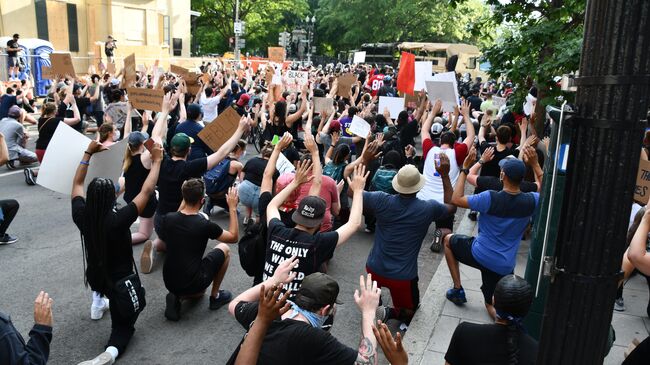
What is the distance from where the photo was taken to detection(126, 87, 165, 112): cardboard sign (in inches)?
353

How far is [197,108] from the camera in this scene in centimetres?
897

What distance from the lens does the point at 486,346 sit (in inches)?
127

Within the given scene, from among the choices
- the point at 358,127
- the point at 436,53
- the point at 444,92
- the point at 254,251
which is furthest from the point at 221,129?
Answer: the point at 436,53

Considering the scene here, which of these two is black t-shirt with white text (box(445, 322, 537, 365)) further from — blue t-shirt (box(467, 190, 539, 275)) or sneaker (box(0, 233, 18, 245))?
sneaker (box(0, 233, 18, 245))

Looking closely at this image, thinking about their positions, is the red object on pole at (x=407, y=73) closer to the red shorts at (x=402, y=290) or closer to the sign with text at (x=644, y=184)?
the sign with text at (x=644, y=184)

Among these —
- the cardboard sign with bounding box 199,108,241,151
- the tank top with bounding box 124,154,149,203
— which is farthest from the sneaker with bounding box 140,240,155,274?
the cardboard sign with bounding box 199,108,241,151

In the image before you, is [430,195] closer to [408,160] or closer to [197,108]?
[408,160]

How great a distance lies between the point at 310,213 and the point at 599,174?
2.42 meters

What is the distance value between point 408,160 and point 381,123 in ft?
6.00

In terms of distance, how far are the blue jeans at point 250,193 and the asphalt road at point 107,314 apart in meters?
0.69

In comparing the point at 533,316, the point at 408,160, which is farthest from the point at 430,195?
the point at 533,316

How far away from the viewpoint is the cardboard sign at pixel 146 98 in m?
8.98

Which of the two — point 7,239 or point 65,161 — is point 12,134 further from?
point 65,161

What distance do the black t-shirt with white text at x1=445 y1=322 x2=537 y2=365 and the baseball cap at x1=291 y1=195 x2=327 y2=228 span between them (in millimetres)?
1360
